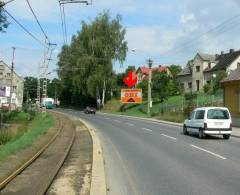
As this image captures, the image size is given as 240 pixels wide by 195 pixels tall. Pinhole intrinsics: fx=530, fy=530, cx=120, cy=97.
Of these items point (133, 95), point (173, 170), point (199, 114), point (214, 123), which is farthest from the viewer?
point (133, 95)

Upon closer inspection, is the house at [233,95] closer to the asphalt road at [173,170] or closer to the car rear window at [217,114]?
the car rear window at [217,114]

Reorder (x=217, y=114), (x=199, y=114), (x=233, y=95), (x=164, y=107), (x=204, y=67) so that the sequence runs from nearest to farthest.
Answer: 1. (x=217, y=114)
2. (x=199, y=114)
3. (x=233, y=95)
4. (x=164, y=107)
5. (x=204, y=67)

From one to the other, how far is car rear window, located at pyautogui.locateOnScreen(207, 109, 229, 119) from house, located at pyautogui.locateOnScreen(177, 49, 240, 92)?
191 ft

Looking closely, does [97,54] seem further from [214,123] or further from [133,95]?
[214,123]

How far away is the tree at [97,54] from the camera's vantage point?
9062 centimetres

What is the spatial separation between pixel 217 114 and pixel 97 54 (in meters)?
66.5

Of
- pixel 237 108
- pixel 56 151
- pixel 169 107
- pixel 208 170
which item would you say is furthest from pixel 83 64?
pixel 208 170

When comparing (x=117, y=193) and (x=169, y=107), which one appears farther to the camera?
(x=169, y=107)

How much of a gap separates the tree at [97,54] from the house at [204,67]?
13000 millimetres

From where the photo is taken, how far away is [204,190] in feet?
34.6

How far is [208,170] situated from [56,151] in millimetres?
8542

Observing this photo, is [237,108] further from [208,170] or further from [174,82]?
[174,82]

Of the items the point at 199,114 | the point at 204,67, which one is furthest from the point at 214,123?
the point at 204,67

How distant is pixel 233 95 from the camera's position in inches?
1660
